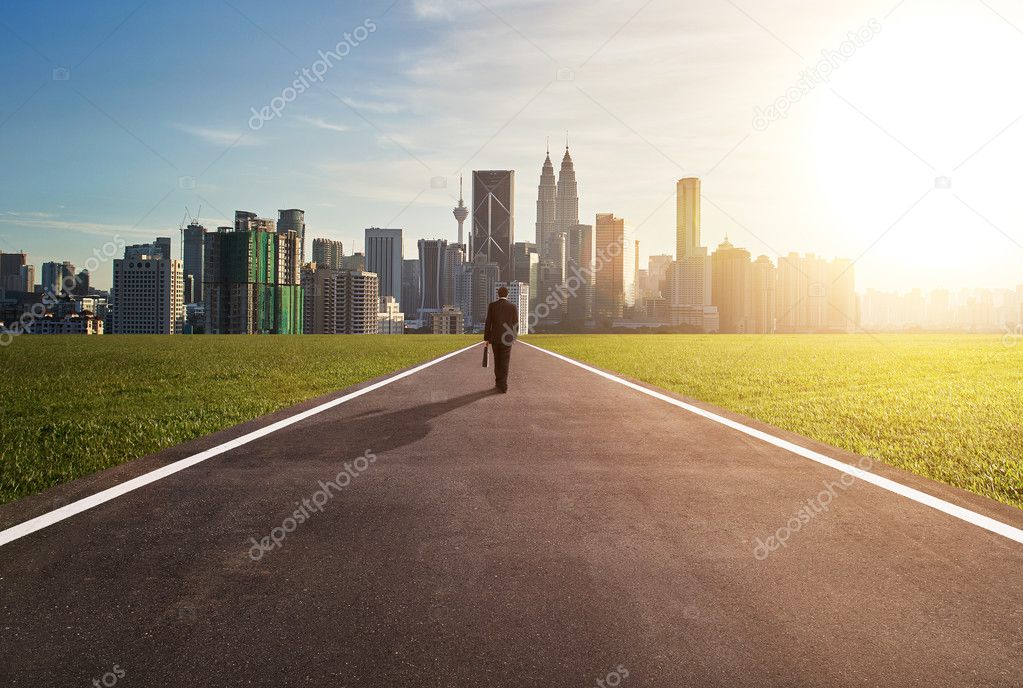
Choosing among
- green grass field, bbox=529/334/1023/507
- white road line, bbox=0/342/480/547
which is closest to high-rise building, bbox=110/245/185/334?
green grass field, bbox=529/334/1023/507

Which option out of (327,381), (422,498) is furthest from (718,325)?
(422,498)

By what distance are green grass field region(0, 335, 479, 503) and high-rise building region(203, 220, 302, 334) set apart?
14963 centimetres

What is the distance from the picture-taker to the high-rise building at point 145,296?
141875 millimetres

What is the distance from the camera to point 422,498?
5605 mm

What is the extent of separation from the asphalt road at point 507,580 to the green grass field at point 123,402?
131cm

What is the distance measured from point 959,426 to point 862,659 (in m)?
8.48

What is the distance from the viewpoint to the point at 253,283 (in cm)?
17412

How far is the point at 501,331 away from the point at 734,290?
133405mm

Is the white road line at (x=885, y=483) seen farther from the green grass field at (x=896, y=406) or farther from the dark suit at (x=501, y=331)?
the dark suit at (x=501, y=331)

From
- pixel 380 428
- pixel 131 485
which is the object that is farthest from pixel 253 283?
pixel 131 485

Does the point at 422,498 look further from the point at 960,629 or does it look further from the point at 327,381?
the point at 327,381

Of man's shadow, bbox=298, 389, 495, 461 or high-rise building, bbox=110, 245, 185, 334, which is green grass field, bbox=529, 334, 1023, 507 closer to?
man's shadow, bbox=298, 389, 495, 461

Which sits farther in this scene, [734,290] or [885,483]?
[734,290]

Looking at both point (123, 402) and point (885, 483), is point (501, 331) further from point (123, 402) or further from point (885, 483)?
point (885, 483)
